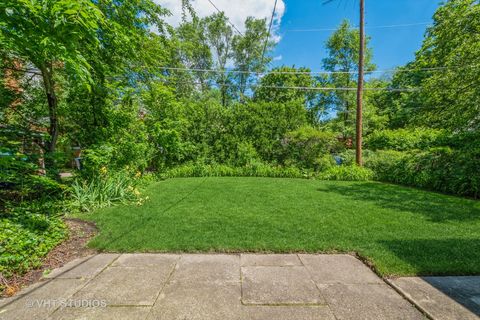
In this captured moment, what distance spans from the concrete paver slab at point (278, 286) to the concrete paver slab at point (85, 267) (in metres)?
1.73

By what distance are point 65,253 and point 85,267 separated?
643 mm

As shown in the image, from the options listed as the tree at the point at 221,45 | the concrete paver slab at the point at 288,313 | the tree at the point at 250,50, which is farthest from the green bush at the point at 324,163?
the tree at the point at 221,45

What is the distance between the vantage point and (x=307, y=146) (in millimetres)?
9602

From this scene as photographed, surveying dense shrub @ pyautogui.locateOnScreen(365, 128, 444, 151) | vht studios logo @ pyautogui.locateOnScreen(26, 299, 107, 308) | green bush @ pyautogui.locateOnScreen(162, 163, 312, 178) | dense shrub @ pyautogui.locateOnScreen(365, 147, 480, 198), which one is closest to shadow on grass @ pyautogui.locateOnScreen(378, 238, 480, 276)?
vht studios logo @ pyautogui.locateOnScreen(26, 299, 107, 308)

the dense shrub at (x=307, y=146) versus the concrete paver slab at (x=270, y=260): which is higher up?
the dense shrub at (x=307, y=146)

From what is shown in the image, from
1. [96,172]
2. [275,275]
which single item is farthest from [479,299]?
[96,172]

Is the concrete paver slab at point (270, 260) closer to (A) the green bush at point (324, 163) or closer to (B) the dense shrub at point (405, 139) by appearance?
(A) the green bush at point (324, 163)

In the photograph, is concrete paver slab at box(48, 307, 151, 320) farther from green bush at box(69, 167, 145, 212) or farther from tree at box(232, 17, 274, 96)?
tree at box(232, 17, 274, 96)

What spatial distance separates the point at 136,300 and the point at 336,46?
863 inches

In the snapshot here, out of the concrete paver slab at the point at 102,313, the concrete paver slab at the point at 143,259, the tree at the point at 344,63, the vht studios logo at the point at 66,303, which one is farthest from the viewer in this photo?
the tree at the point at 344,63

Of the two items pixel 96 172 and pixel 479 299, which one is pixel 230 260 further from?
pixel 96 172

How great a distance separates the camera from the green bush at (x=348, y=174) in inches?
331

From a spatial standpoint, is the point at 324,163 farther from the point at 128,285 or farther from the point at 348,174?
the point at 128,285

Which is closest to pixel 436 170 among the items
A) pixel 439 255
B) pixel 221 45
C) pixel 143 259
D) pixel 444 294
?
pixel 439 255
